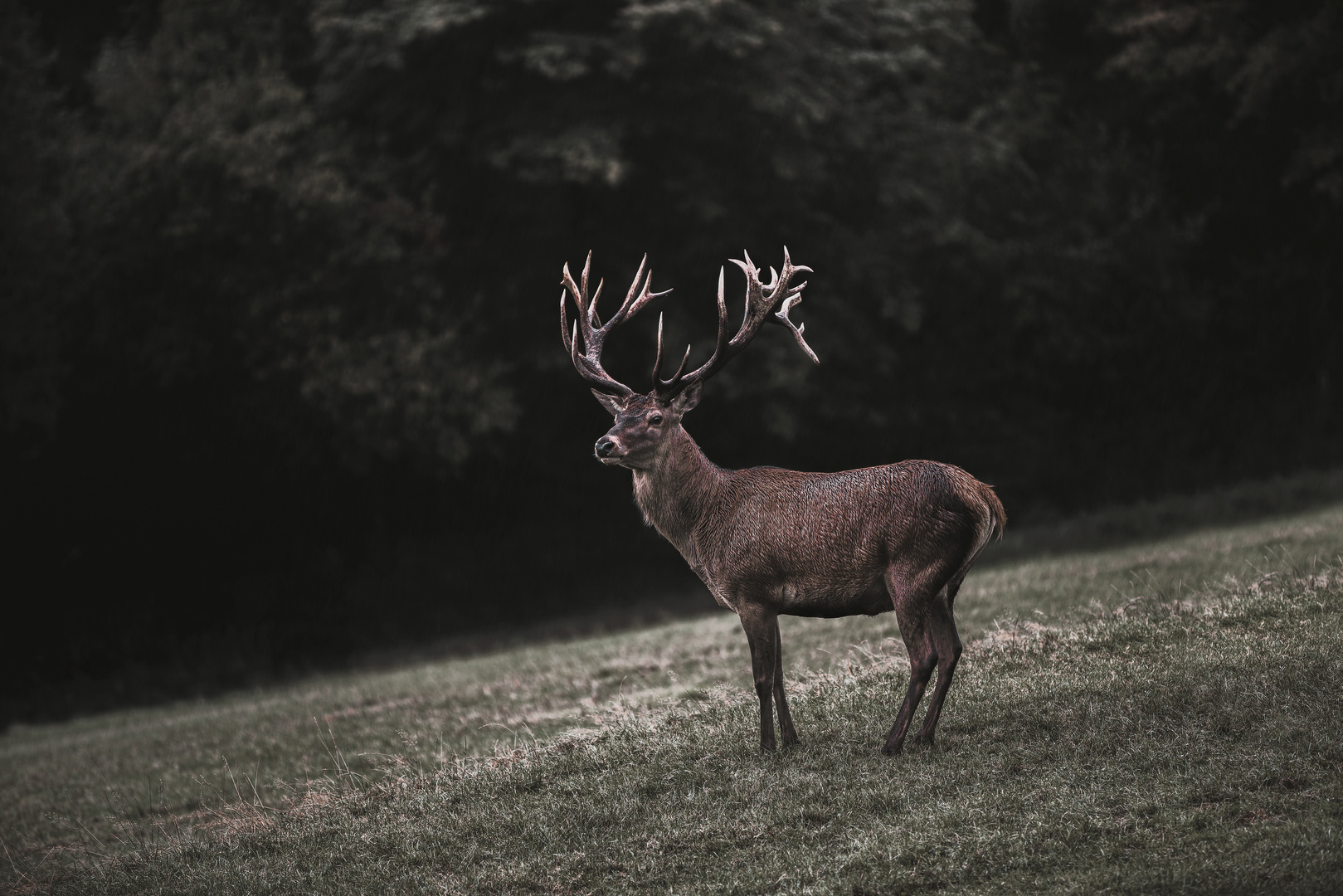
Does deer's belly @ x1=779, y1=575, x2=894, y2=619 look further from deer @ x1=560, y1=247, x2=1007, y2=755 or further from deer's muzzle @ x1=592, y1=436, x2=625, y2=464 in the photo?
deer's muzzle @ x1=592, y1=436, x2=625, y2=464

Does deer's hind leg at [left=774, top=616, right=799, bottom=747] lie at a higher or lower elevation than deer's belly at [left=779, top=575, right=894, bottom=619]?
lower

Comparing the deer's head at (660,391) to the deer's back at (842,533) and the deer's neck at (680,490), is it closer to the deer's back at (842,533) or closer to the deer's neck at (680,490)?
the deer's neck at (680,490)

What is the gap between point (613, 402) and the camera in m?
7.89

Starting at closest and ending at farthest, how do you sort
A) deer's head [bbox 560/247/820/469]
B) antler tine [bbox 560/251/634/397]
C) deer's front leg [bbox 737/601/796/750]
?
deer's front leg [bbox 737/601/796/750] < deer's head [bbox 560/247/820/469] < antler tine [bbox 560/251/634/397]

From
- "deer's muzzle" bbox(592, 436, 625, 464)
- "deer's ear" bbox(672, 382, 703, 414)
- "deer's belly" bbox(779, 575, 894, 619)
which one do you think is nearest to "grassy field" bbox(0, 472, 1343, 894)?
"deer's belly" bbox(779, 575, 894, 619)

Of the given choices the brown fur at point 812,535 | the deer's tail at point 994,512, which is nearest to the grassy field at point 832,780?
the brown fur at point 812,535

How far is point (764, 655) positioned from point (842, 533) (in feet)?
2.82

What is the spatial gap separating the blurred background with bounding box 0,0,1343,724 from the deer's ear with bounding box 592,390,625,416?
10.7m

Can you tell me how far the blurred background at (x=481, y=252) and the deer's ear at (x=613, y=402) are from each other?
35.0ft

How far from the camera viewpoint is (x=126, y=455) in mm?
20469

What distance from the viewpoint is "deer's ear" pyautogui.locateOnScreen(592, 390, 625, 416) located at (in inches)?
307

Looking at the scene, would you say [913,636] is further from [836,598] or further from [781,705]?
[781,705]

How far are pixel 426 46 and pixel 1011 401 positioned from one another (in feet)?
47.8

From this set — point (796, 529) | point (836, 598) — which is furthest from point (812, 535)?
point (836, 598)
